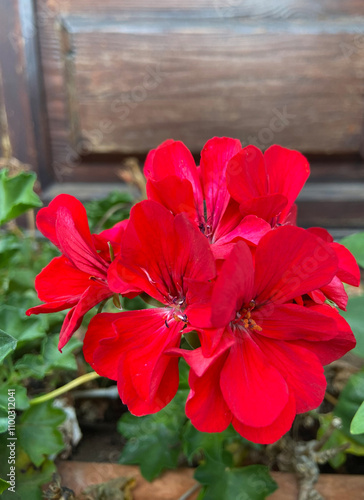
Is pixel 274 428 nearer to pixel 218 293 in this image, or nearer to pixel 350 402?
pixel 218 293

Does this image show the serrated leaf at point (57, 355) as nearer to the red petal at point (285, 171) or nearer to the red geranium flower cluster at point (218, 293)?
the red geranium flower cluster at point (218, 293)


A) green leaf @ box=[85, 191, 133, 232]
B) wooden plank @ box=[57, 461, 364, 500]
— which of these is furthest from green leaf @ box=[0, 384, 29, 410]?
green leaf @ box=[85, 191, 133, 232]

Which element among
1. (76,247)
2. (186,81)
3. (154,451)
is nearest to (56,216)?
(76,247)

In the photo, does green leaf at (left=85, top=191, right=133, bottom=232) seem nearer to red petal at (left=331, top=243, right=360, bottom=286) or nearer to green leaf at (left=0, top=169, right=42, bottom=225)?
green leaf at (left=0, top=169, right=42, bottom=225)

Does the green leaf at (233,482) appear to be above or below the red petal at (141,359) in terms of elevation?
below

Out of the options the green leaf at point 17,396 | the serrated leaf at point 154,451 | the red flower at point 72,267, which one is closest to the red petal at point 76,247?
the red flower at point 72,267

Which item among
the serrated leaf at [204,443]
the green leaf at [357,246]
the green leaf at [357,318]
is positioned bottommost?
the serrated leaf at [204,443]

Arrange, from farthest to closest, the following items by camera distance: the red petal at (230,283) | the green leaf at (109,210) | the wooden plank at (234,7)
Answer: the wooden plank at (234,7)
the green leaf at (109,210)
the red petal at (230,283)
